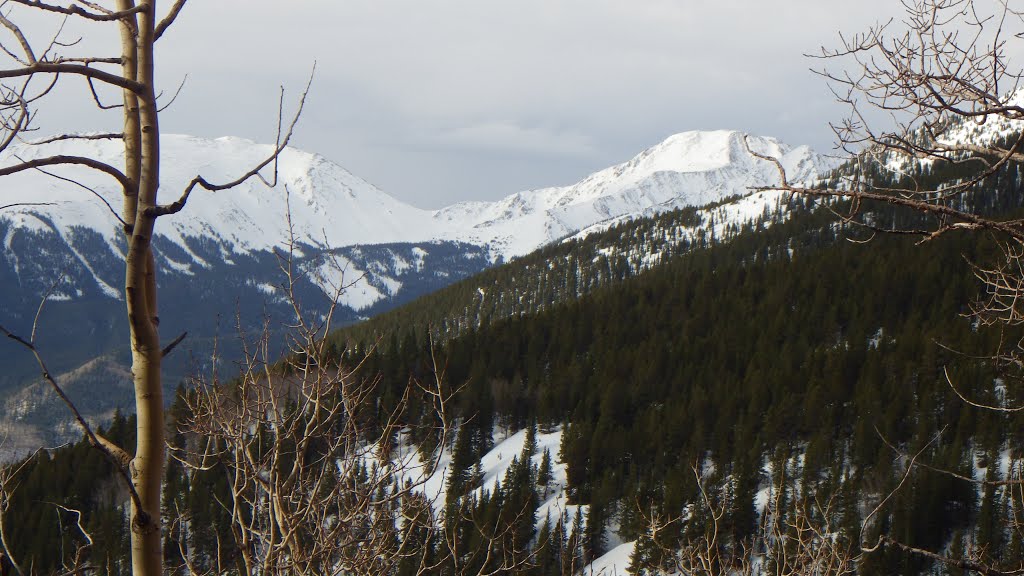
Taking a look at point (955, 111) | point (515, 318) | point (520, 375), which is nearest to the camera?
point (955, 111)

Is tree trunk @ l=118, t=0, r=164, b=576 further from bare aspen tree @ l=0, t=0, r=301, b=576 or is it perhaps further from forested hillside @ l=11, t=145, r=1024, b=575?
forested hillside @ l=11, t=145, r=1024, b=575

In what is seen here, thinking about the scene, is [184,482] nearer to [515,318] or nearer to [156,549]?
[515,318]

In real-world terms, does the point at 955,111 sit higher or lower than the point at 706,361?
higher

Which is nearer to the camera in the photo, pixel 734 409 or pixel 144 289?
pixel 144 289

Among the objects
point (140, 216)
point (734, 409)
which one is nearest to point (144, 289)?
point (140, 216)

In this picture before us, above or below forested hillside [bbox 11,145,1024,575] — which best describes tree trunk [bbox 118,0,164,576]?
above

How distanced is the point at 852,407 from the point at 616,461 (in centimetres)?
1571

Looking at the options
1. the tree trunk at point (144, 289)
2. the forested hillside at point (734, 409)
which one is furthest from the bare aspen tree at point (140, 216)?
the forested hillside at point (734, 409)

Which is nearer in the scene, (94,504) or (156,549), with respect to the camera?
(156,549)

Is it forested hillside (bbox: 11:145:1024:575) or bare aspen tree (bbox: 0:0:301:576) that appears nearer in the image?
bare aspen tree (bbox: 0:0:301:576)

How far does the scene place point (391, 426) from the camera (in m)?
5.41

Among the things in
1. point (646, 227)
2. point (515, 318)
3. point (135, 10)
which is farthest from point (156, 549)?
point (646, 227)

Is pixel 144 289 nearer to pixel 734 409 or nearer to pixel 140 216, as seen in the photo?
pixel 140 216

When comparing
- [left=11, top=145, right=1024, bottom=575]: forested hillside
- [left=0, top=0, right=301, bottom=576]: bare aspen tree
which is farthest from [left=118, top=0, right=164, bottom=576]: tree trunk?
[left=11, top=145, right=1024, bottom=575]: forested hillside
